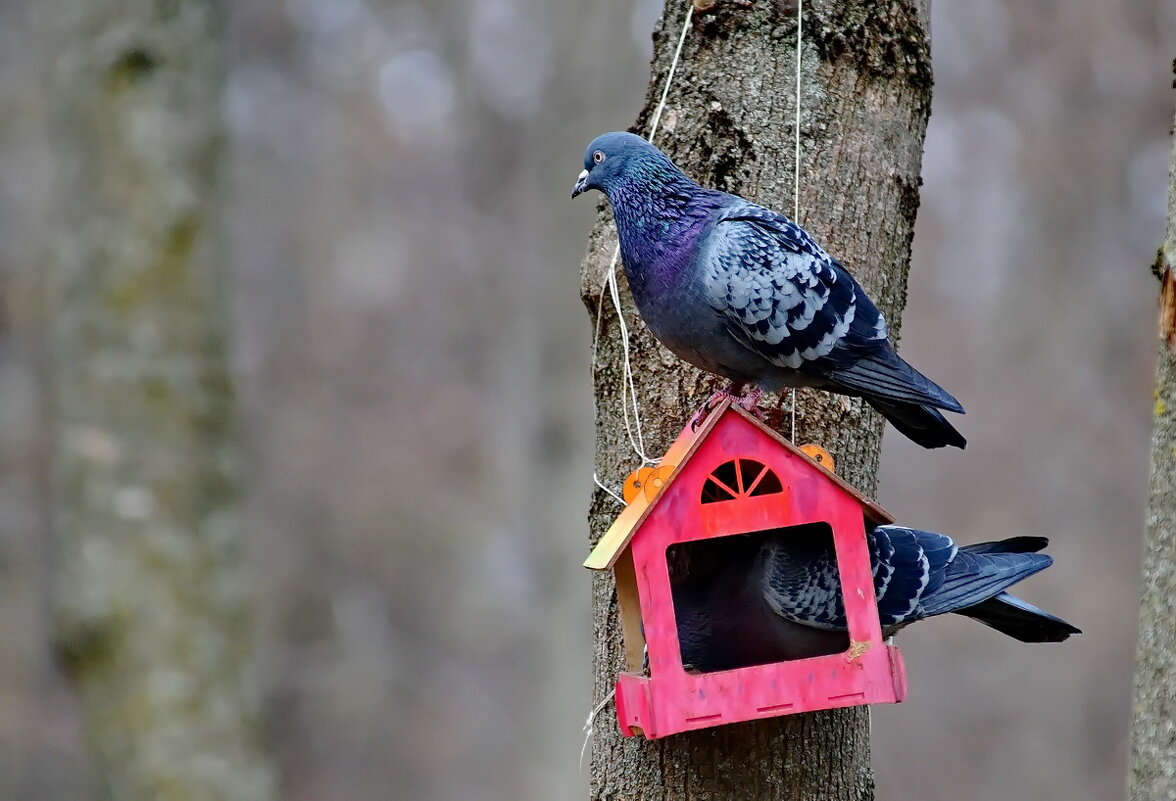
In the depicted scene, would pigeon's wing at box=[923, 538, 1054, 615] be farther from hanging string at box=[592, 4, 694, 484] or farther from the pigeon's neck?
the pigeon's neck

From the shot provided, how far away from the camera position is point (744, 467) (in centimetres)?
280

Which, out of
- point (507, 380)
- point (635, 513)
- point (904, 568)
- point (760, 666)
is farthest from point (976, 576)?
point (507, 380)

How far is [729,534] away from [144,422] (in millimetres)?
2533

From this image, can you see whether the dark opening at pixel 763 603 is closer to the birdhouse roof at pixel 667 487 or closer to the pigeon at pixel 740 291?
the birdhouse roof at pixel 667 487

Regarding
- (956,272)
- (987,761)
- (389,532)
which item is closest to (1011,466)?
(956,272)

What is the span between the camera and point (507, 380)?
13.1 meters

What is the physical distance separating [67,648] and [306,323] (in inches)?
384

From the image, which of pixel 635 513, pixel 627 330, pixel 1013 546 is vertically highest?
pixel 627 330

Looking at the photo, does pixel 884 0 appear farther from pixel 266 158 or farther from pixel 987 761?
pixel 266 158

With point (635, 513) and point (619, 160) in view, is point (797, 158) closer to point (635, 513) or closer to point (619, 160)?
point (619, 160)

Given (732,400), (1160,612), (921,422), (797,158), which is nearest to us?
(1160,612)

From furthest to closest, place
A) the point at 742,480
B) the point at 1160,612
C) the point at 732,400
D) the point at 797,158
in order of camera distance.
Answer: the point at 797,158
the point at 742,480
the point at 732,400
the point at 1160,612

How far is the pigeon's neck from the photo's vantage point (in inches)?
108

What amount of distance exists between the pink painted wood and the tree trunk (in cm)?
48
